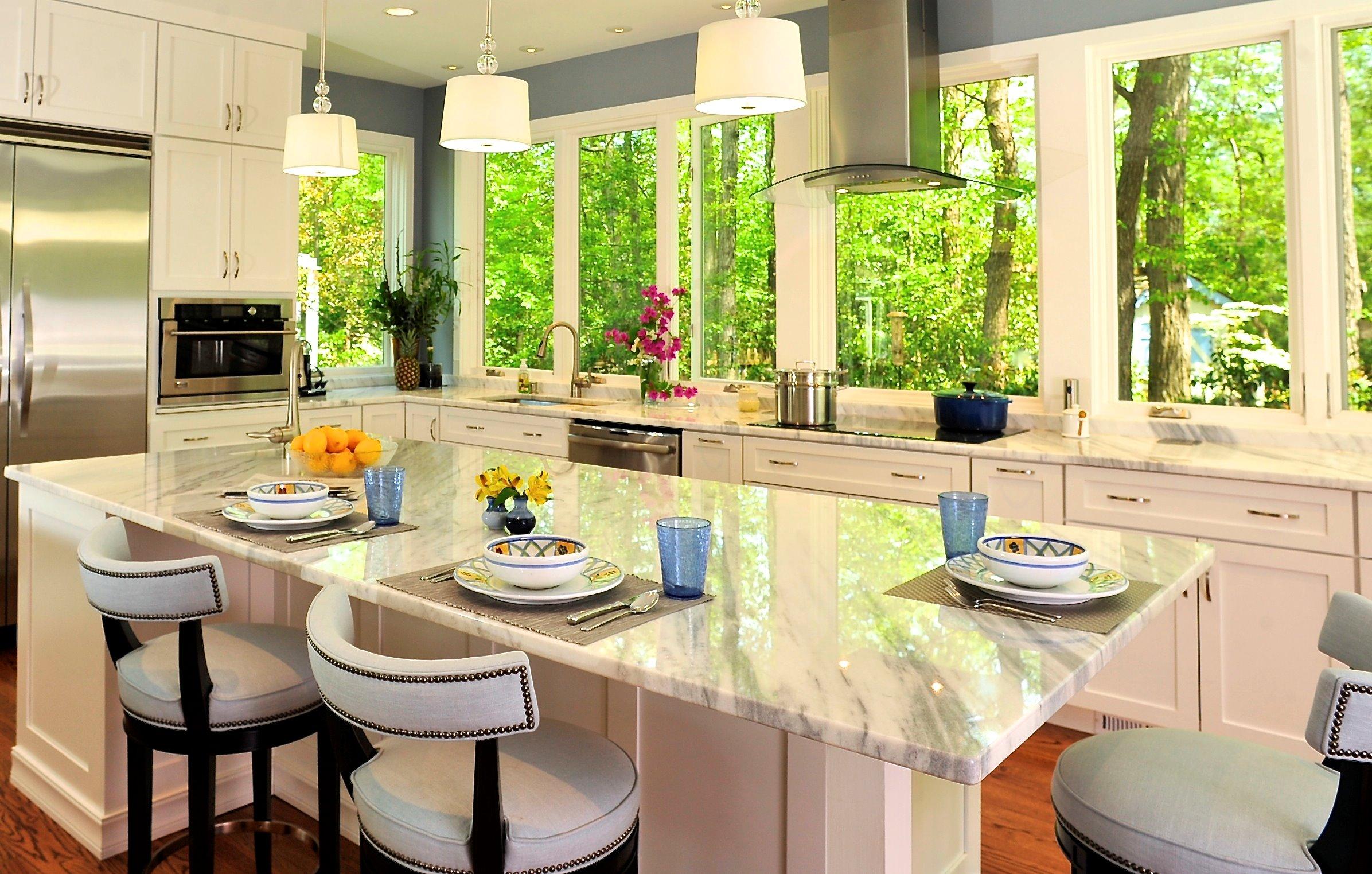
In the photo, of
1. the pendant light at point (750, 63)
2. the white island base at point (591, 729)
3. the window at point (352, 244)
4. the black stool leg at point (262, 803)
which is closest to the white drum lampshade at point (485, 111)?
the pendant light at point (750, 63)

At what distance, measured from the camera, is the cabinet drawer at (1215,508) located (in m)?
2.80

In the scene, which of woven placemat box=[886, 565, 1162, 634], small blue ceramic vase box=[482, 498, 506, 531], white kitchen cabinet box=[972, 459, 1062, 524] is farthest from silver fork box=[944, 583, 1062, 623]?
white kitchen cabinet box=[972, 459, 1062, 524]

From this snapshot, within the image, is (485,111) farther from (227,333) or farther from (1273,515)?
(227,333)

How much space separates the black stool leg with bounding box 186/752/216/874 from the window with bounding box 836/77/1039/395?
3184mm

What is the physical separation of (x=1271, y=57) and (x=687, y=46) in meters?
2.56

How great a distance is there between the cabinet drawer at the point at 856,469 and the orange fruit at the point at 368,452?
1.69 metres

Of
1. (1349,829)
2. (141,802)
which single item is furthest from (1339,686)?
(141,802)

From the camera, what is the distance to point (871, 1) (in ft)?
12.6

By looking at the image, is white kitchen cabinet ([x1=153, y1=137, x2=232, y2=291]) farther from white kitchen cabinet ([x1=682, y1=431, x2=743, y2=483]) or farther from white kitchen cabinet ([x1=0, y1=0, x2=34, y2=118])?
white kitchen cabinet ([x1=682, y1=431, x2=743, y2=483])

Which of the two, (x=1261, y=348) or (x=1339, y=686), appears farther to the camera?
(x=1261, y=348)

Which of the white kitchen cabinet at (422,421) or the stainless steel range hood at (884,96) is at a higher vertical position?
the stainless steel range hood at (884,96)

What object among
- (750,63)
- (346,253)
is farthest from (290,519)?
(346,253)

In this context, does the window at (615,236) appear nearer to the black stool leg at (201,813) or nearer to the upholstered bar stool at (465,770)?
the black stool leg at (201,813)

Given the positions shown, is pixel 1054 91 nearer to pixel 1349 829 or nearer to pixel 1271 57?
pixel 1271 57
